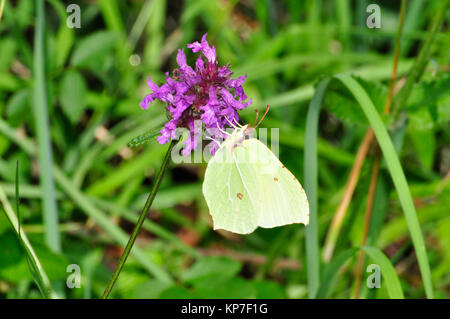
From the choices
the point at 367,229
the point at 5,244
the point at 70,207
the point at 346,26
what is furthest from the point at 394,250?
the point at 5,244

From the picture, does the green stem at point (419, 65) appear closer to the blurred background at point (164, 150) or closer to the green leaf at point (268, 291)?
the blurred background at point (164, 150)

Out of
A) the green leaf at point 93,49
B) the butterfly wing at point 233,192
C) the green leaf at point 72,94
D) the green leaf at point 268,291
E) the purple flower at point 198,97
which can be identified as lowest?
the green leaf at point 268,291

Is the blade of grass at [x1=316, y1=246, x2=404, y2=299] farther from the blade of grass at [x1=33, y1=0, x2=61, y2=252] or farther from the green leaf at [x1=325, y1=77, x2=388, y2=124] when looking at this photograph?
the blade of grass at [x1=33, y1=0, x2=61, y2=252]

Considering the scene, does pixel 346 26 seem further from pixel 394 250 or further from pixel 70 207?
pixel 70 207

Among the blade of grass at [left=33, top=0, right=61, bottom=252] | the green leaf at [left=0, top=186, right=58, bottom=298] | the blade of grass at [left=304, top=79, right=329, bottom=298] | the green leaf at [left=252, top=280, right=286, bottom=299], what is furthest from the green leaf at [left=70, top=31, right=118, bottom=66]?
the green leaf at [left=252, top=280, right=286, bottom=299]

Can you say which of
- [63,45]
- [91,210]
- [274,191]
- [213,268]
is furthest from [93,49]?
[274,191]

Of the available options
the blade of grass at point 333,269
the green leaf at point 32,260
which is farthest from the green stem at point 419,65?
the green leaf at point 32,260

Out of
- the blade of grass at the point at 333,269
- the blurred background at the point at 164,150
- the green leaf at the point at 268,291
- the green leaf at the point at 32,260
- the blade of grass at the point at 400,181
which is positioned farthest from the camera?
the blurred background at the point at 164,150
